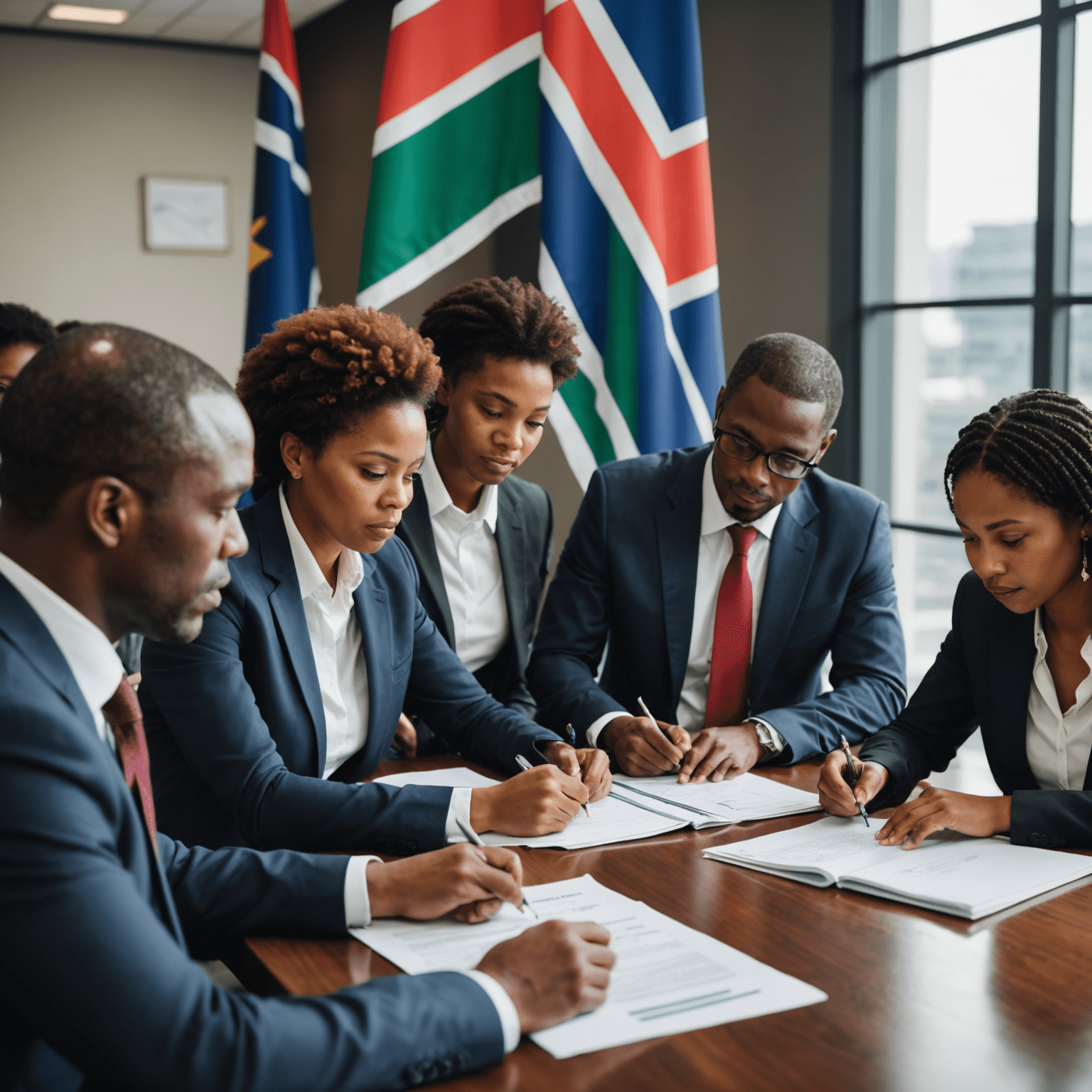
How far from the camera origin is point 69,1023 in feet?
3.17

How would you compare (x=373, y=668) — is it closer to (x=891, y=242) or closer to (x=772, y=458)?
(x=772, y=458)

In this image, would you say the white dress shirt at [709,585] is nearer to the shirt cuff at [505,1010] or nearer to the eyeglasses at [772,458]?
the eyeglasses at [772,458]

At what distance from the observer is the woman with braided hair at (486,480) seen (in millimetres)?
2518

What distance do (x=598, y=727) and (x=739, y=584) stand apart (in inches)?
18.6

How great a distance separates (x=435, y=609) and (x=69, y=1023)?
63.8 inches

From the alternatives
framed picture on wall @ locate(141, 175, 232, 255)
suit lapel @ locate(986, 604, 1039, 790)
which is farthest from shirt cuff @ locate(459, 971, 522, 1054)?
framed picture on wall @ locate(141, 175, 232, 255)

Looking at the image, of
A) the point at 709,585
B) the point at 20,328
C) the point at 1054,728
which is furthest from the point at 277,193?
the point at 1054,728

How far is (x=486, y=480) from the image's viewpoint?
2.56 m

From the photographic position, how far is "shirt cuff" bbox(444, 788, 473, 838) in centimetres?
168

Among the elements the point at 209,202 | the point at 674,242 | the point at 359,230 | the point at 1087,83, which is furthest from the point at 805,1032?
the point at 209,202

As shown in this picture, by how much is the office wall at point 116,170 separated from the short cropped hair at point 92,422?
250 inches

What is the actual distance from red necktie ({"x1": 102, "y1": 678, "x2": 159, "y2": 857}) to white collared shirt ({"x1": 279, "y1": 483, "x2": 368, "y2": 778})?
65cm

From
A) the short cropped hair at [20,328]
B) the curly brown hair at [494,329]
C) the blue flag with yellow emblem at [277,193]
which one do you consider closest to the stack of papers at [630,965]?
the curly brown hair at [494,329]

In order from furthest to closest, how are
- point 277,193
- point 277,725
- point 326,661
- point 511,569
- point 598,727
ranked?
point 277,193
point 511,569
point 598,727
point 326,661
point 277,725
